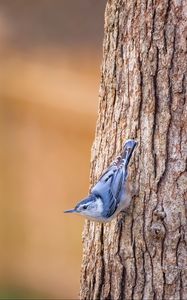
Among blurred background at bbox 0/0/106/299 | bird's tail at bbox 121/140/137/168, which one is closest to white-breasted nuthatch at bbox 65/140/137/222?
bird's tail at bbox 121/140/137/168

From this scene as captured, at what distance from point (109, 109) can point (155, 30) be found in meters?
0.48

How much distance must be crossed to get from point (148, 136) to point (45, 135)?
379 cm

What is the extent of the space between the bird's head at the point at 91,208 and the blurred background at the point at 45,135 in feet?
9.95

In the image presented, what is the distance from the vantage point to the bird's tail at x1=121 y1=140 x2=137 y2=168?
14.9 ft

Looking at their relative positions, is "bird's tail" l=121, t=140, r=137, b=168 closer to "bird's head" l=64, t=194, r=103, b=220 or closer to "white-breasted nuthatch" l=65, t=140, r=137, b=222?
"white-breasted nuthatch" l=65, t=140, r=137, b=222

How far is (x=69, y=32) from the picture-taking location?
7.96 m

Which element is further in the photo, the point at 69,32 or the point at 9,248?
the point at 9,248

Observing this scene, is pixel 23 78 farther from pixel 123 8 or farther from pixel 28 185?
pixel 123 8

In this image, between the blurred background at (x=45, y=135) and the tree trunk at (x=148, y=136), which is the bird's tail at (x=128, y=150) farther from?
the blurred background at (x=45, y=135)

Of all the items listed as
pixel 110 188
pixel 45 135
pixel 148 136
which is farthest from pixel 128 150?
pixel 45 135

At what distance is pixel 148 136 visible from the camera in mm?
4617

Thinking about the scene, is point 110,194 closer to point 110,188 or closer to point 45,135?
point 110,188

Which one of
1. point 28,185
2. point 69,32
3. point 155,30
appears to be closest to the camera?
point 155,30

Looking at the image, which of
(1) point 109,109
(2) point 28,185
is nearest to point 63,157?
(2) point 28,185
